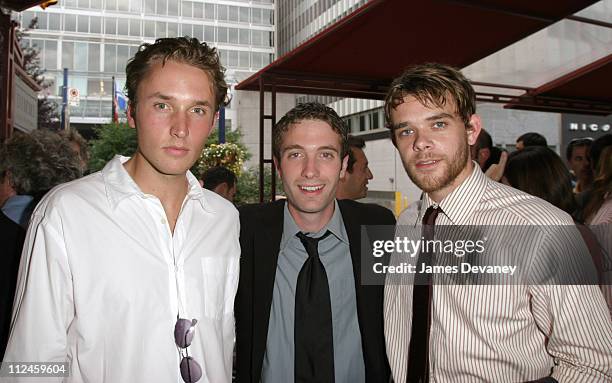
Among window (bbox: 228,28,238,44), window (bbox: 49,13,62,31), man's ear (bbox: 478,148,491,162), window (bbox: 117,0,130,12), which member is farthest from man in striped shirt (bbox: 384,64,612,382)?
window (bbox: 49,13,62,31)

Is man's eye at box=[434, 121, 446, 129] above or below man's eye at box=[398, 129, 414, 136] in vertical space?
above

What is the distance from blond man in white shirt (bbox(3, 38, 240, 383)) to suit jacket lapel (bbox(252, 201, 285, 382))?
106 mm

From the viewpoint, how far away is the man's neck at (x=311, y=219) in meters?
1.83

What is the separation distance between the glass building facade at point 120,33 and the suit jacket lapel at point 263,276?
1305 centimetres

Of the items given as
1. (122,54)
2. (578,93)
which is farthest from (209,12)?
(122,54)

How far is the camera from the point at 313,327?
63.2 inches

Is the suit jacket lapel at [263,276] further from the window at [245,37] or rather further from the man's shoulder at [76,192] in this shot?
the window at [245,37]

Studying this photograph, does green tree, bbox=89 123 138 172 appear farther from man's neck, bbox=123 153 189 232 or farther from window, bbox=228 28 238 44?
man's neck, bbox=123 153 189 232

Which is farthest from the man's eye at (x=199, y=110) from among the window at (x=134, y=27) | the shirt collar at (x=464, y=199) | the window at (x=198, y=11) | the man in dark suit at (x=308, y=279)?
the window at (x=134, y=27)

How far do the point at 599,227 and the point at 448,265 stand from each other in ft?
4.18

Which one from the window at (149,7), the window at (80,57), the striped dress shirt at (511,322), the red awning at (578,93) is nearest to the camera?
the striped dress shirt at (511,322)

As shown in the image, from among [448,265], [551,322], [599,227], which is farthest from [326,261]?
[599,227]

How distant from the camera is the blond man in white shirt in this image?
120 cm

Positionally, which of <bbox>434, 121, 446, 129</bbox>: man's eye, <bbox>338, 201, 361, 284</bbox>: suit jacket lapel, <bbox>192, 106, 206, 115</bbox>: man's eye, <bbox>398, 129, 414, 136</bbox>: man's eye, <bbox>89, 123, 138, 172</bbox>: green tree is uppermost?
<bbox>89, 123, 138, 172</bbox>: green tree
